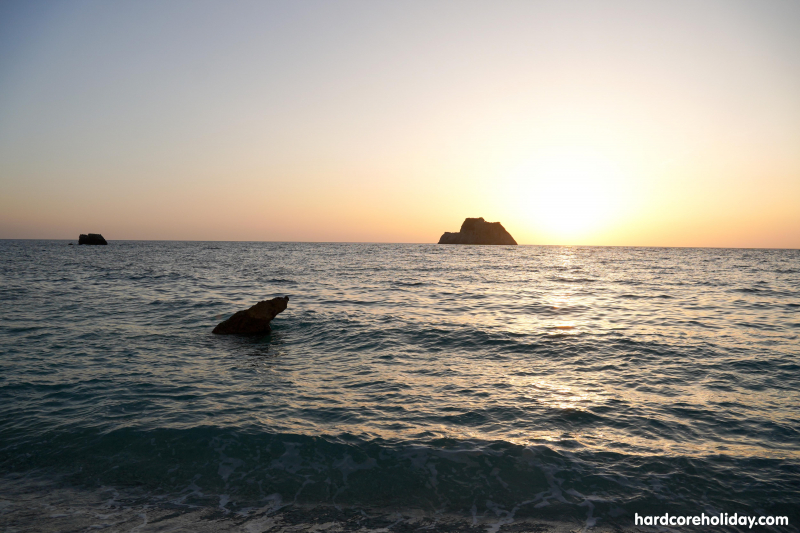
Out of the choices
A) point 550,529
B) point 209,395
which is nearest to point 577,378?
point 550,529

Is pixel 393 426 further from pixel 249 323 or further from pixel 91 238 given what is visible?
pixel 91 238

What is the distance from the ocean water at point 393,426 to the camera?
607cm

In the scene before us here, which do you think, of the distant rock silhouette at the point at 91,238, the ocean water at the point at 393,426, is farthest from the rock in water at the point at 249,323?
the distant rock silhouette at the point at 91,238

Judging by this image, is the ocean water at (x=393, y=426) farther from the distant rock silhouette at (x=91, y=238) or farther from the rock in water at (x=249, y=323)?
the distant rock silhouette at (x=91, y=238)

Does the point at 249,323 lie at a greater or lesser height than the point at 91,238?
lesser

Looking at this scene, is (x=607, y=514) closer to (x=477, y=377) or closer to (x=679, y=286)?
(x=477, y=377)

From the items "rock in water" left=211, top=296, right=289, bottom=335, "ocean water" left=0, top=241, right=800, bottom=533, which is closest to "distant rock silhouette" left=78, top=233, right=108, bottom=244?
"ocean water" left=0, top=241, right=800, bottom=533

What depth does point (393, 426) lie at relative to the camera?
27.6 feet

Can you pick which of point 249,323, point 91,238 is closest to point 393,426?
point 249,323

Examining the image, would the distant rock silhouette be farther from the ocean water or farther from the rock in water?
the rock in water

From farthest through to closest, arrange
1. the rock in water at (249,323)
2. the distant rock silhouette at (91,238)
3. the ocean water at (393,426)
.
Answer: the distant rock silhouette at (91,238) → the rock in water at (249,323) → the ocean water at (393,426)

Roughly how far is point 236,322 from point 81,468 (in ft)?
34.2

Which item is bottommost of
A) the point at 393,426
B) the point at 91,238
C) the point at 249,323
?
the point at 393,426

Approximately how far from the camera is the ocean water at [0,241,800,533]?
607cm
